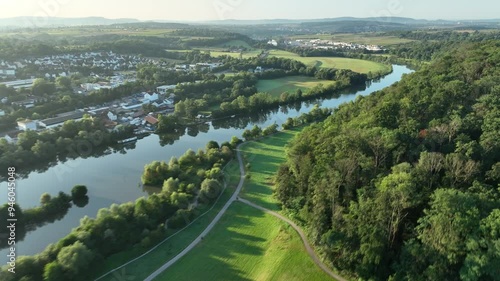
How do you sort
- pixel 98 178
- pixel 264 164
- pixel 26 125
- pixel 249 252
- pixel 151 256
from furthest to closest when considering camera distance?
pixel 26 125
pixel 264 164
pixel 98 178
pixel 249 252
pixel 151 256

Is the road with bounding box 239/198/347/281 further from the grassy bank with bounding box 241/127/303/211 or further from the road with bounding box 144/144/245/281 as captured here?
the road with bounding box 144/144/245/281

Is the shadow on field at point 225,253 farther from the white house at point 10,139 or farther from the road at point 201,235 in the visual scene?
the white house at point 10,139

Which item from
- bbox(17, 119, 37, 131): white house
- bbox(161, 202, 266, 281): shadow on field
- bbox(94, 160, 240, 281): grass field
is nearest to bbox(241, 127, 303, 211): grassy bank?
bbox(161, 202, 266, 281): shadow on field

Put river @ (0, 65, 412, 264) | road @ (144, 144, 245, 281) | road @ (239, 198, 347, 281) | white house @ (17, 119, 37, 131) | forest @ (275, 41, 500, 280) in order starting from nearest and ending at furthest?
1. forest @ (275, 41, 500, 280)
2. road @ (239, 198, 347, 281)
3. road @ (144, 144, 245, 281)
4. river @ (0, 65, 412, 264)
5. white house @ (17, 119, 37, 131)

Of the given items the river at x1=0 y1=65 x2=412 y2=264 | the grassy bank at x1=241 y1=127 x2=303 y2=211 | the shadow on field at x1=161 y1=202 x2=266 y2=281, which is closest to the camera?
the shadow on field at x1=161 y1=202 x2=266 y2=281

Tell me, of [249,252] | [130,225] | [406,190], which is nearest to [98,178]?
[130,225]

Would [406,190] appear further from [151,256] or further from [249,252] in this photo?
[151,256]
